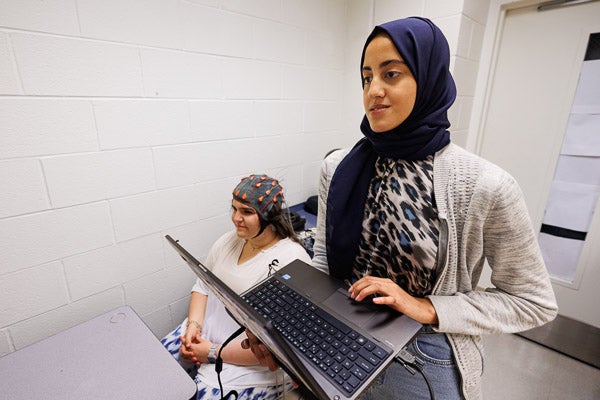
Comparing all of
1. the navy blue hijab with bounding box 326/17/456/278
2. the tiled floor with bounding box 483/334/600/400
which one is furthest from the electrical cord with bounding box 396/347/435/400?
the tiled floor with bounding box 483/334/600/400

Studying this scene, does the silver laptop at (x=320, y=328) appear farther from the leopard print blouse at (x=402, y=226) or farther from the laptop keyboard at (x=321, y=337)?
the leopard print blouse at (x=402, y=226)

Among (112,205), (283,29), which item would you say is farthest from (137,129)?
(283,29)

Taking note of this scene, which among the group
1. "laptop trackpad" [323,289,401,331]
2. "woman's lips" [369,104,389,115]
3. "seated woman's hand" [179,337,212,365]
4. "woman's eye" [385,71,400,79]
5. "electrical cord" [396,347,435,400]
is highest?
"woman's eye" [385,71,400,79]

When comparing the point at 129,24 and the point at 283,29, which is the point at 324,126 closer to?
the point at 283,29

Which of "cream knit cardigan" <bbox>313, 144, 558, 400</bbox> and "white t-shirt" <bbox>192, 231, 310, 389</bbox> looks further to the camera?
"white t-shirt" <bbox>192, 231, 310, 389</bbox>

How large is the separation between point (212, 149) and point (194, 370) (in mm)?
1018

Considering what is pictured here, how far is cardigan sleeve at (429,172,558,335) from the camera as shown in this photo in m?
0.69

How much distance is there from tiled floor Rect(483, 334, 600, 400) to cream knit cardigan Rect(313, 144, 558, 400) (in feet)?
A: 4.24

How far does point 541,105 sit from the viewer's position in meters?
1.89

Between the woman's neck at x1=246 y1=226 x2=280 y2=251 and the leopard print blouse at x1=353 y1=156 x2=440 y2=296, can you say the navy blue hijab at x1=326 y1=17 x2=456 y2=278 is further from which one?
the woman's neck at x1=246 y1=226 x2=280 y2=251

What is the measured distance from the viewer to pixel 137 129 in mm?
1326

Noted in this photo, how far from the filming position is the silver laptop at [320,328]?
1.94 feet

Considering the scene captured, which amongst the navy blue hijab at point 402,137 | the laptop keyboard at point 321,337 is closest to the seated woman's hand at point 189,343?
the laptop keyboard at point 321,337

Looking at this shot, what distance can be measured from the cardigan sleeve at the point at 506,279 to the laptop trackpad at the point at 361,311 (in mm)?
123
